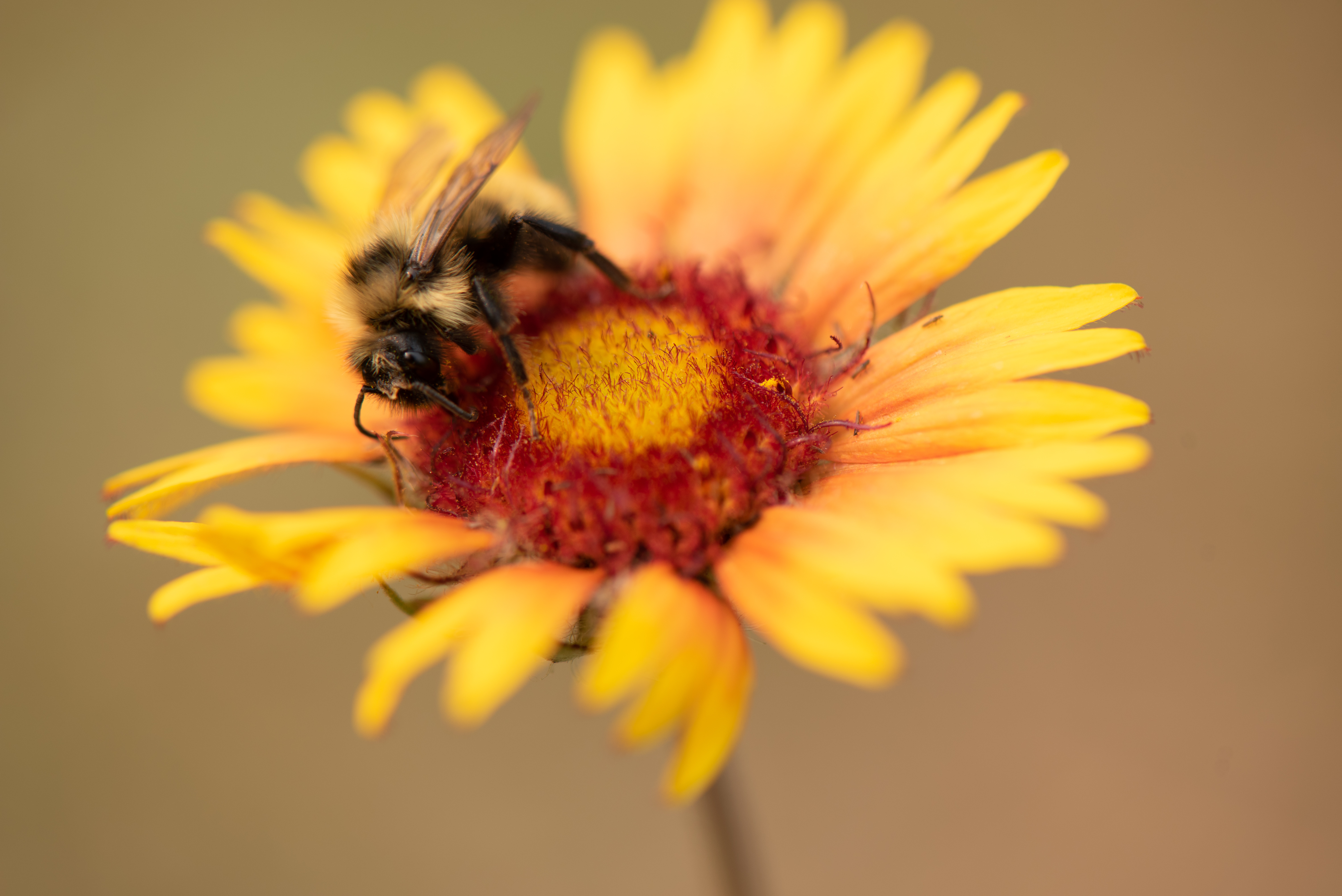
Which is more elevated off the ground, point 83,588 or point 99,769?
point 83,588

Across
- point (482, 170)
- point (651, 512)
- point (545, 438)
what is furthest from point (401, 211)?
point (651, 512)

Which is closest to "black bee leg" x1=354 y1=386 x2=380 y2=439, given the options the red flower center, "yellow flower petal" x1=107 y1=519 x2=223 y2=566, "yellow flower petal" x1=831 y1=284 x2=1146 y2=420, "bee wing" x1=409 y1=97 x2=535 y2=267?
the red flower center

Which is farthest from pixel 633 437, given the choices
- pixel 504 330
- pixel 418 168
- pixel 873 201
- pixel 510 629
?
pixel 418 168

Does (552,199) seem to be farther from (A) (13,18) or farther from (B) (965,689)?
(A) (13,18)

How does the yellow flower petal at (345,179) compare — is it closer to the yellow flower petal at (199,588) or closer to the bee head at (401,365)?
the bee head at (401,365)

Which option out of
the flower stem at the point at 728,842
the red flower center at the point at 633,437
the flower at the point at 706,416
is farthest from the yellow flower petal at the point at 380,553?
the flower stem at the point at 728,842

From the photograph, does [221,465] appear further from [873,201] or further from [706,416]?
[873,201]
